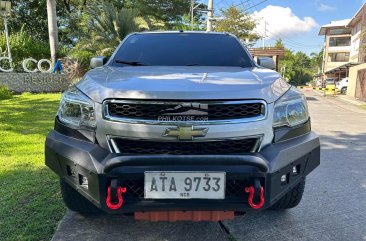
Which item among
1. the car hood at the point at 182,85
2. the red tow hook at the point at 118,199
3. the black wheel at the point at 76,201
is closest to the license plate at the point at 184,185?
the red tow hook at the point at 118,199

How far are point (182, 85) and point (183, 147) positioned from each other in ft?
1.30

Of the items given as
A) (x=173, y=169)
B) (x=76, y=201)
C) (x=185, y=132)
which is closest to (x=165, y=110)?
(x=185, y=132)

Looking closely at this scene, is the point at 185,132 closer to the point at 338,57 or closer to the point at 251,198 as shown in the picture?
the point at 251,198

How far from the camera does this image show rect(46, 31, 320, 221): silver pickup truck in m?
2.03

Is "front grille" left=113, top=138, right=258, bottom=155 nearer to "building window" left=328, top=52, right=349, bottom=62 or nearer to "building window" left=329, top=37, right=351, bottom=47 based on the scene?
"building window" left=328, top=52, right=349, bottom=62

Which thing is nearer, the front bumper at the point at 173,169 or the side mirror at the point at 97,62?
the front bumper at the point at 173,169

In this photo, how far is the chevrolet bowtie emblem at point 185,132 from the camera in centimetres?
208

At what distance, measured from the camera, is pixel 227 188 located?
2.11 metres

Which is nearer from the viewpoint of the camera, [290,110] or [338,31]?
[290,110]

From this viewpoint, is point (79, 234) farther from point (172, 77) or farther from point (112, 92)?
point (172, 77)

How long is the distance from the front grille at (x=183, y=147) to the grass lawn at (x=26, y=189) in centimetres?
108

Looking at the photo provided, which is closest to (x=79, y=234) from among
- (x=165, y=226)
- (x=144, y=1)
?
(x=165, y=226)

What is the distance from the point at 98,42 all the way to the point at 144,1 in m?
13.5

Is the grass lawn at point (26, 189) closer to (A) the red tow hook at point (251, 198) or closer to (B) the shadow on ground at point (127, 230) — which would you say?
(B) the shadow on ground at point (127, 230)
